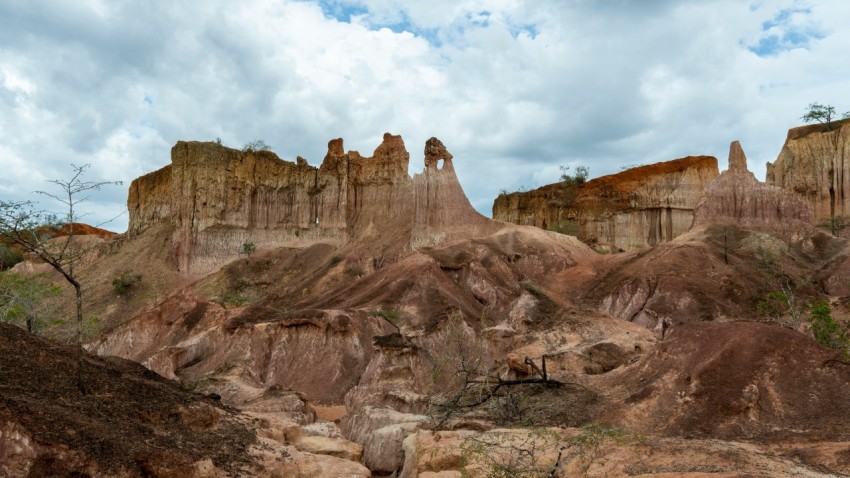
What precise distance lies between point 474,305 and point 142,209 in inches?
1591

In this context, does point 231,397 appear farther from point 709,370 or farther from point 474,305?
point 474,305

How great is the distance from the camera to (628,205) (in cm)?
6694

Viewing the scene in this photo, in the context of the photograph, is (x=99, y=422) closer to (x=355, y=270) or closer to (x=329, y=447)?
(x=329, y=447)

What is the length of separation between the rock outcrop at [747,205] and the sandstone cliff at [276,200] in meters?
22.3

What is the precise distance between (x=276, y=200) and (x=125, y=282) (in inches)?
569

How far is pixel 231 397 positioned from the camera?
71.8 feet

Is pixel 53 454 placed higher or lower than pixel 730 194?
lower

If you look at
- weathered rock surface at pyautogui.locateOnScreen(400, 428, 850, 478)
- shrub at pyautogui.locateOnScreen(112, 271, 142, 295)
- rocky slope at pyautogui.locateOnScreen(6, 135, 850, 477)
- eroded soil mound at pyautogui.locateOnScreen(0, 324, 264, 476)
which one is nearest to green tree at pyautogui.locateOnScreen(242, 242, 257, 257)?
rocky slope at pyautogui.locateOnScreen(6, 135, 850, 477)

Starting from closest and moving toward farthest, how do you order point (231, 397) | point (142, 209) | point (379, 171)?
point (231, 397) < point (379, 171) < point (142, 209)

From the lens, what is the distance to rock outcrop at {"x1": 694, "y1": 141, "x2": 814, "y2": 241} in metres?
49.9

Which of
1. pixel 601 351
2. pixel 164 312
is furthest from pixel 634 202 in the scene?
pixel 601 351

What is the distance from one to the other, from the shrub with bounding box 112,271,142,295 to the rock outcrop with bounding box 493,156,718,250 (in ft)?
120

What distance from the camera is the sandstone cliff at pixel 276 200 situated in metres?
61.2

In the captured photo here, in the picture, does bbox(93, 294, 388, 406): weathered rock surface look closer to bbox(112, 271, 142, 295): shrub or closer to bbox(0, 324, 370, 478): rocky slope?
bbox(0, 324, 370, 478): rocky slope
